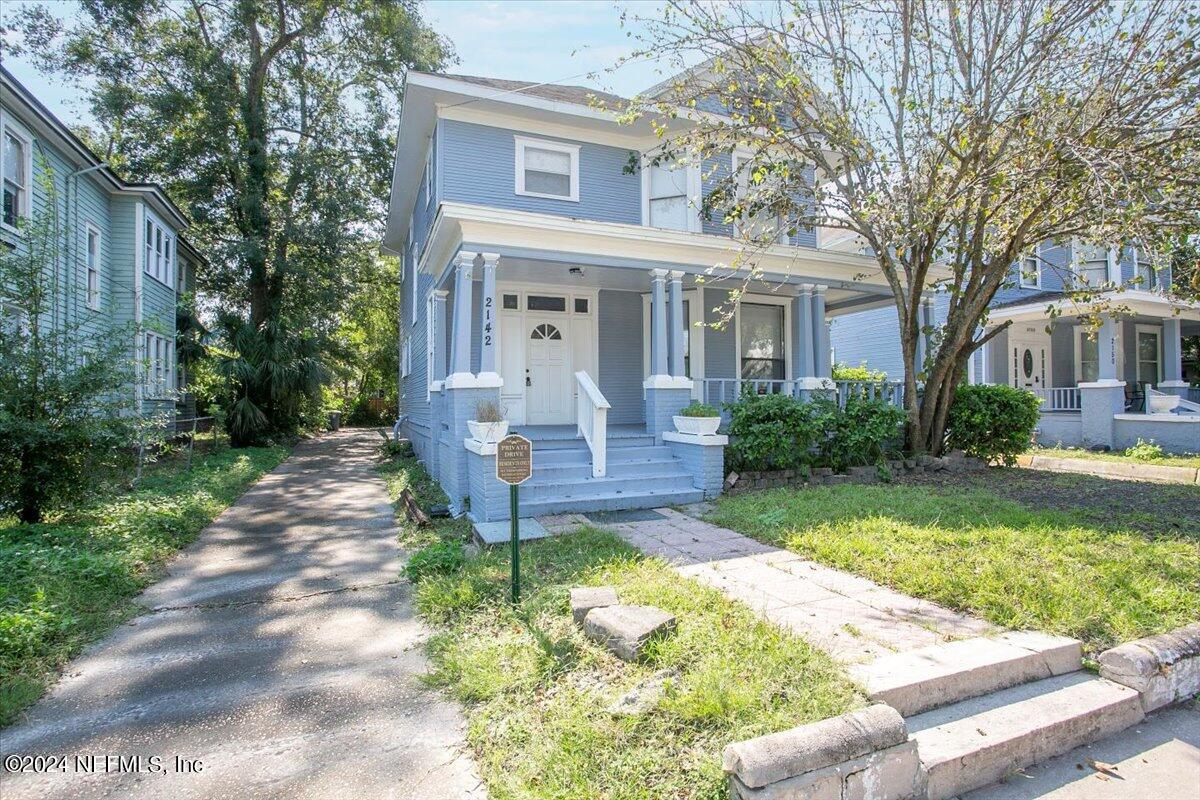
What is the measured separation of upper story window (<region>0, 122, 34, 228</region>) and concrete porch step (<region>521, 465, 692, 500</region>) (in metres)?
10.1

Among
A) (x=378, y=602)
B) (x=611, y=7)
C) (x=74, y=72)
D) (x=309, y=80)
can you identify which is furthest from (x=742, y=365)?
(x=74, y=72)

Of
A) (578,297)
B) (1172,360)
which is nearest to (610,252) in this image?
(578,297)

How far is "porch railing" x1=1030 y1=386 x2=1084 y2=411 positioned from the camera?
49.3 ft

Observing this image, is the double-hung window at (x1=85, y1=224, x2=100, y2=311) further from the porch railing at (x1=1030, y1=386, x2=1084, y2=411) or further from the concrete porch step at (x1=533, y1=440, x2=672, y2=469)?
the porch railing at (x1=1030, y1=386, x2=1084, y2=411)

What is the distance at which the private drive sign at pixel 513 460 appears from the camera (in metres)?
4.14

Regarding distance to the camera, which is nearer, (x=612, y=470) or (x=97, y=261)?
(x=612, y=470)

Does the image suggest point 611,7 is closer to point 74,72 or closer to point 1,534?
point 1,534

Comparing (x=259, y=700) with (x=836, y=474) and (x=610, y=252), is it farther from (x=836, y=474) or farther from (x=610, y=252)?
(x=836, y=474)

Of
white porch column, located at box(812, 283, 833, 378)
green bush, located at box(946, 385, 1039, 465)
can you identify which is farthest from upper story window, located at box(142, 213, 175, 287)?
green bush, located at box(946, 385, 1039, 465)

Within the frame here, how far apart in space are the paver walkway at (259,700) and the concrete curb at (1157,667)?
10.7ft

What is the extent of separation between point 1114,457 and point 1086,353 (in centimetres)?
522

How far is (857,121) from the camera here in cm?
862

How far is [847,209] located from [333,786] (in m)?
9.02

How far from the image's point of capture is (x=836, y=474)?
8.92 meters
